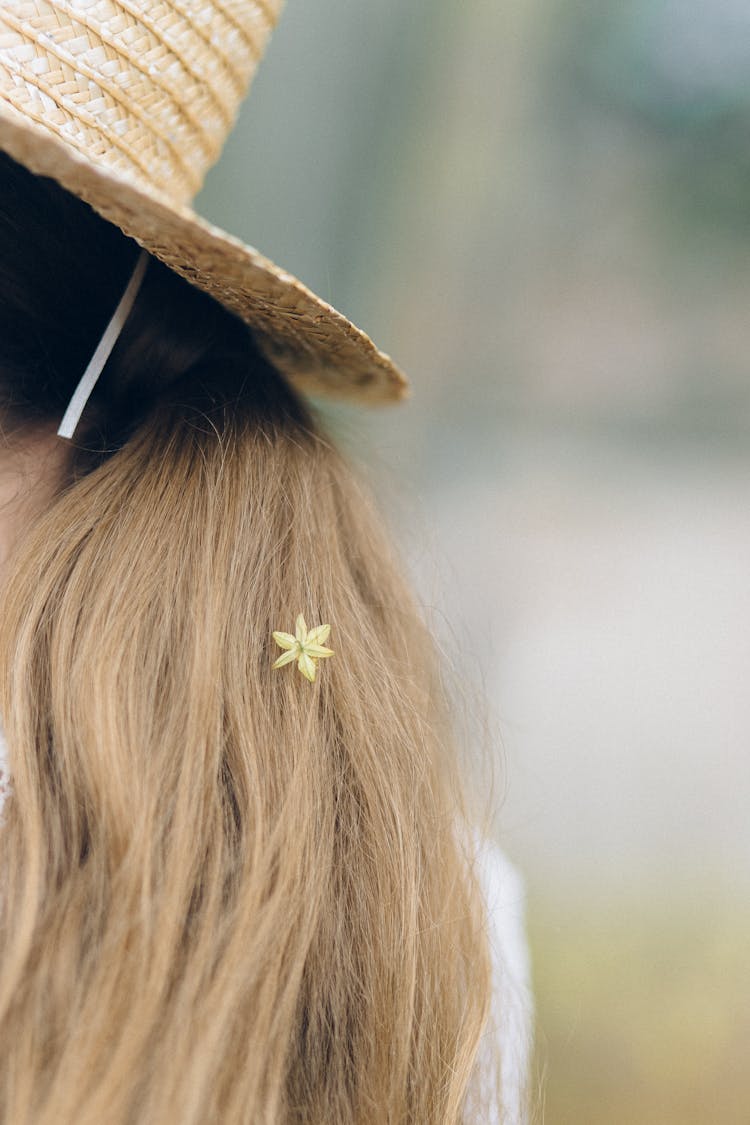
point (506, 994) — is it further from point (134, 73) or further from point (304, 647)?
point (134, 73)

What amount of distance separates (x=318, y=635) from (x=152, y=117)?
40 centimetres

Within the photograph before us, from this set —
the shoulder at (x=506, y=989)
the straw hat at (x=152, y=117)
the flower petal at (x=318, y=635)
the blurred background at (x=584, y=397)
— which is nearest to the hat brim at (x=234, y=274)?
the straw hat at (x=152, y=117)

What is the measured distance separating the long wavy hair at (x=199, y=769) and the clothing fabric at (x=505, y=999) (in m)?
0.03

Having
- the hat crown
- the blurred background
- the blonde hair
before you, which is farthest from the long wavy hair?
the blurred background

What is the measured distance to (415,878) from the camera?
2.08 ft

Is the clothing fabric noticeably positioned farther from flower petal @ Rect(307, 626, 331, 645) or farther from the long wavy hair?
flower petal @ Rect(307, 626, 331, 645)

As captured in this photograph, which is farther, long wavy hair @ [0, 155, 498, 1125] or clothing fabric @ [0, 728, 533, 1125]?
clothing fabric @ [0, 728, 533, 1125]

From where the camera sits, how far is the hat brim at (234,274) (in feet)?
1.52

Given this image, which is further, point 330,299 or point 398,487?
point 330,299

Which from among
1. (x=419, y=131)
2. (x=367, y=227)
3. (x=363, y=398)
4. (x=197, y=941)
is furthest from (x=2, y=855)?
(x=419, y=131)

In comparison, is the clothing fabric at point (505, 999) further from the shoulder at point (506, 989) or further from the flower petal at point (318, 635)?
the flower petal at point (318, 635)

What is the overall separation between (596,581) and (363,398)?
34.6 inches

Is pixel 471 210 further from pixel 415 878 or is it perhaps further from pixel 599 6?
pixel 415 878

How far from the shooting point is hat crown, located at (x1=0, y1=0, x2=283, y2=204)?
52 cm
